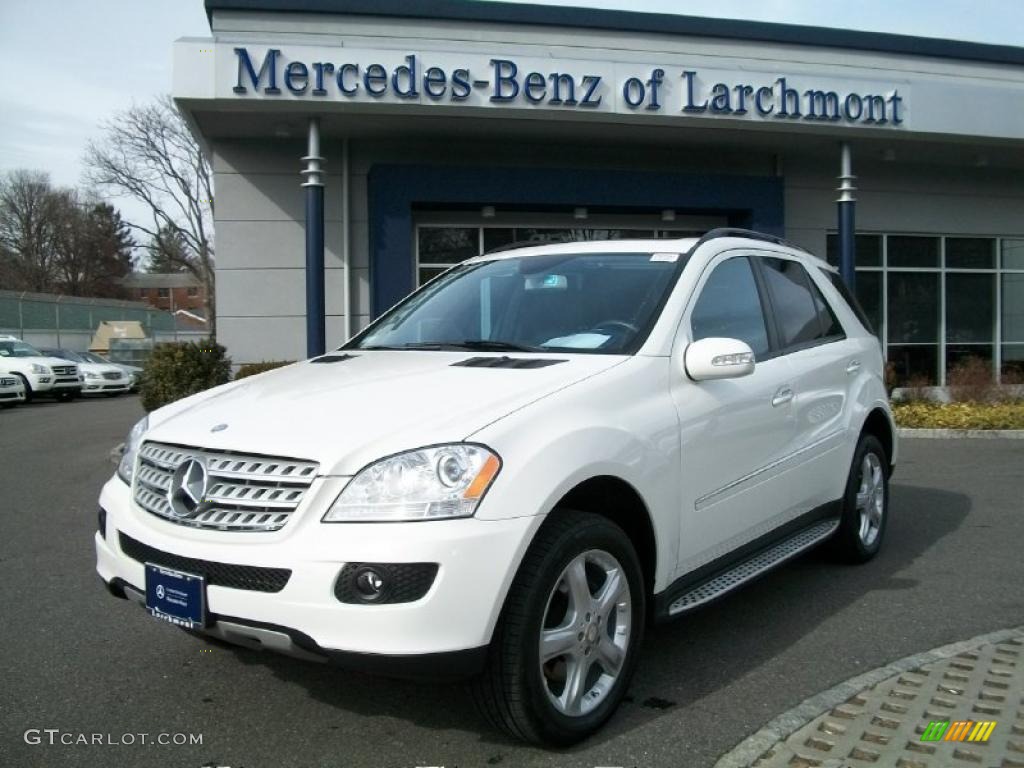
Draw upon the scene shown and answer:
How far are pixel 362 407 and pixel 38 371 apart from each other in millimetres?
21657

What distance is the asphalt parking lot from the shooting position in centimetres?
296

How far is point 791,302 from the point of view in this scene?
184 inches

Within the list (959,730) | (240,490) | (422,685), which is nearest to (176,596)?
(240,490)

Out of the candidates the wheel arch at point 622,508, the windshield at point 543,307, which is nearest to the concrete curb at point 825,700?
the wheel arch at point 622,508

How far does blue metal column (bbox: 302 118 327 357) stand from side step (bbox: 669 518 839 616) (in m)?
8.45

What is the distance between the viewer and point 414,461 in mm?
2674

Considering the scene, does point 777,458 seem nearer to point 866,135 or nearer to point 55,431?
point 866,135

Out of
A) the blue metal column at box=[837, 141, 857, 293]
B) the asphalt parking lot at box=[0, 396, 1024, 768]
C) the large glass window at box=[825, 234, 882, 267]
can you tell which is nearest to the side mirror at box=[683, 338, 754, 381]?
the asphalt parking lot at box=[0, 396, 1024, 768]

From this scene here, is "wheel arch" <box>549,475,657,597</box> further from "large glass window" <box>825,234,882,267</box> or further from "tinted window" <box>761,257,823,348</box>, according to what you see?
"large glass window" <box>825,234,882,267</box>

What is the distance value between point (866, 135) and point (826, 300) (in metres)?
9.67

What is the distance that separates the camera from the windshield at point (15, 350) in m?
22.3

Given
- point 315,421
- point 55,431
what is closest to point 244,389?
point 315,421

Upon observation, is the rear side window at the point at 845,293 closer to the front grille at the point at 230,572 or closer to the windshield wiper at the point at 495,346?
the windshield wiper at the point at 495,346

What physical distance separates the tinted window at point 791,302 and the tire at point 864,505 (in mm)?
809
